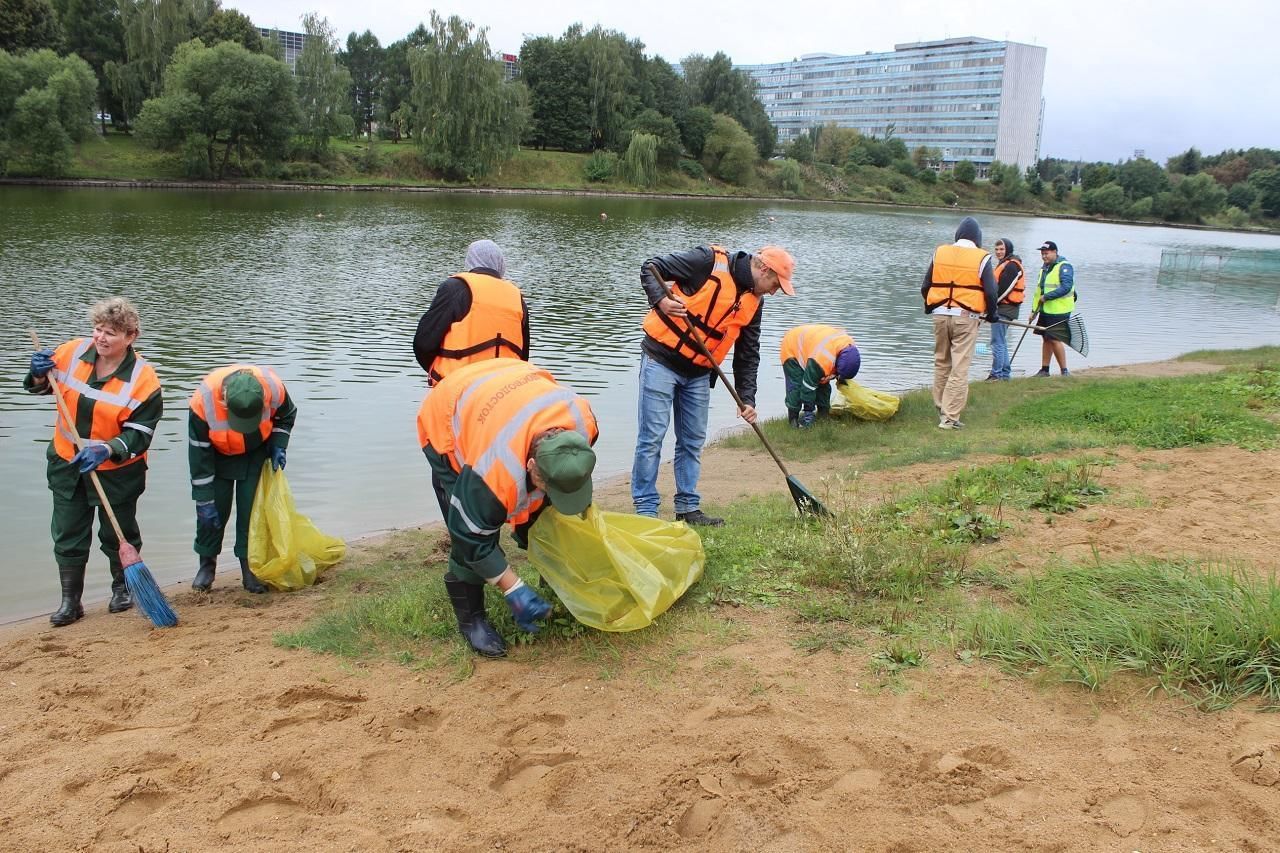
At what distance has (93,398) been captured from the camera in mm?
5105

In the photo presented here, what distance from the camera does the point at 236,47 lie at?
51000 millimetres

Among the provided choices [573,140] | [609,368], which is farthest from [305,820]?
[573,140]

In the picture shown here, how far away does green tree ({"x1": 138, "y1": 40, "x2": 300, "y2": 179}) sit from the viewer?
4778 cm

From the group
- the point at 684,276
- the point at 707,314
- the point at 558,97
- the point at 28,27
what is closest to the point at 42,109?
the point at 28,27

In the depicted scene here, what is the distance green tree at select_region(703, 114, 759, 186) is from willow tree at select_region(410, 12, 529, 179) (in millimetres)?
23360

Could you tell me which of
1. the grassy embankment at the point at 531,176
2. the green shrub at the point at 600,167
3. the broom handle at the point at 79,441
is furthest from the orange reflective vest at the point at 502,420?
the green shrub at the point at 600,167

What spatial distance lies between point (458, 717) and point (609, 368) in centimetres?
1019

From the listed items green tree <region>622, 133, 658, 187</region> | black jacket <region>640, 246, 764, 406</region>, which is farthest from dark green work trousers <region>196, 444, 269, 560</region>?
green tree <region>622, 133, 658, 187</region>

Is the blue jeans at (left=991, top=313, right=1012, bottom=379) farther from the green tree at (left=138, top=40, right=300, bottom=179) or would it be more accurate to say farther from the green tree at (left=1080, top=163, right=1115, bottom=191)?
the green tree at (left=1080, top=163, right=1115, bottom=191)

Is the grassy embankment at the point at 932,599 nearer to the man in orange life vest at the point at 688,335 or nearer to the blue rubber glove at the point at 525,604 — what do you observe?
the blue rubber glove at the point at 525,604

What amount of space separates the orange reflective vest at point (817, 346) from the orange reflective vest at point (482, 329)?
14.6 feet

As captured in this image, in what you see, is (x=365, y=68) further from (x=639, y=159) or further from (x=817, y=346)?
(x=817, y=346)

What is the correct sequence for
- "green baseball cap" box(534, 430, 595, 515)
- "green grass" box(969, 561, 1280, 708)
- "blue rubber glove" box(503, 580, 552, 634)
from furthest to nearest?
1. "blue rubber glove" box(503, 580, 552, 634)
2. "green baseball cap" box(534, 430, 595, 515)
3. "green grass" box(969, 561, 1280, 708)

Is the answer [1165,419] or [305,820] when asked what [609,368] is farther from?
[305,820]
